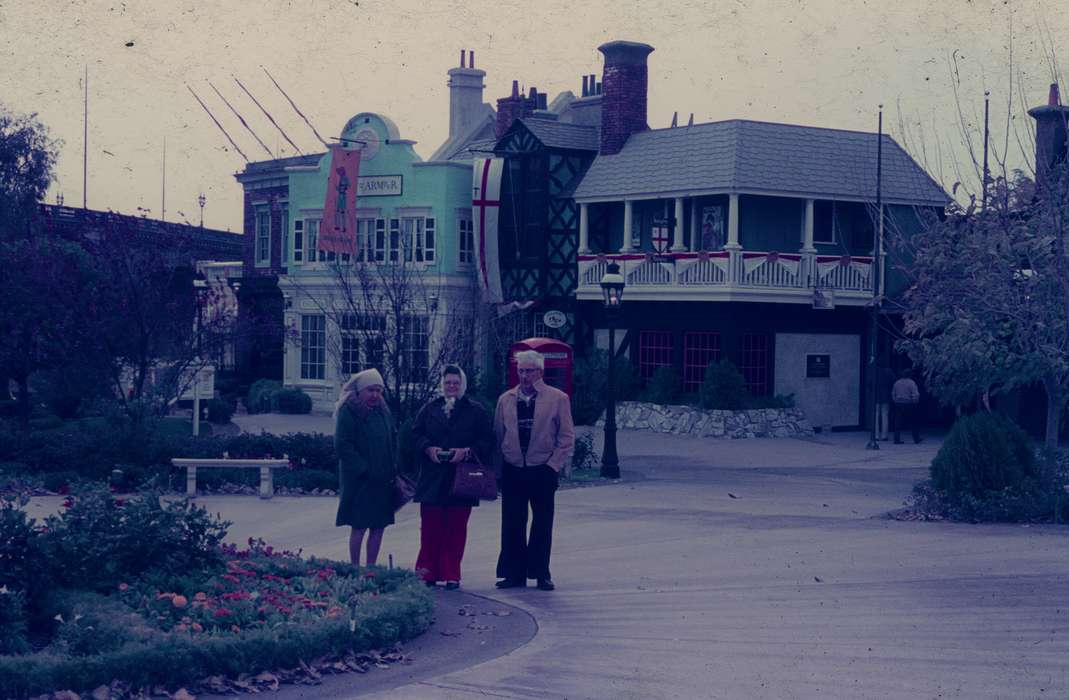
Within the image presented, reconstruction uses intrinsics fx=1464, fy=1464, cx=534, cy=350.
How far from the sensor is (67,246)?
33.7 m

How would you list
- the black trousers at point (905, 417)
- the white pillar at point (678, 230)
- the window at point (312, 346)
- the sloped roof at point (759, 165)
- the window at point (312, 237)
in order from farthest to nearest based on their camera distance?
1. the window at point (312, 237)
2. the window at point (312, 346)
3. the white pillar at point (678, 230)
4. the sloped roof at point (759, 165)
5. the black trousers at point (905, 417)

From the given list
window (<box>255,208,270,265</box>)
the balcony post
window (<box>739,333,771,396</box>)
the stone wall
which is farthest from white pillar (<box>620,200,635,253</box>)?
window (<box>255,208,270,265</box>)

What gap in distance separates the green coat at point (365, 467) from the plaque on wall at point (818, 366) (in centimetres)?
2261

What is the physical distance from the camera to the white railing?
30766 millimetres

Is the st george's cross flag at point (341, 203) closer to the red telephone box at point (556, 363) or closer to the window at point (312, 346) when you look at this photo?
the window at point (312, 346)

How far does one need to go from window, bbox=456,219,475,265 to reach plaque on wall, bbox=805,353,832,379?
9.70 metres

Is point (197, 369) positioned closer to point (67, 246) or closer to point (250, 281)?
point (67, 246)

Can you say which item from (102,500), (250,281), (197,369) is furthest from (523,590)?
(250,281)

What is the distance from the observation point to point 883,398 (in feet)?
100.0

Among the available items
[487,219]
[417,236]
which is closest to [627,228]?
[487,219]

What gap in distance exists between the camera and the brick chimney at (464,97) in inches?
1737

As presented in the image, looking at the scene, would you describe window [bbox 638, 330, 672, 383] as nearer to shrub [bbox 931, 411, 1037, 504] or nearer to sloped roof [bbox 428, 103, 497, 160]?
sloped roof [bbox 428, 103, 497, 160]

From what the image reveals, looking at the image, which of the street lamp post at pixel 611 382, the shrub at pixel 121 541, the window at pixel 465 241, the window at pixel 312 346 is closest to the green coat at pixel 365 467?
the shrub at pixel 121 541

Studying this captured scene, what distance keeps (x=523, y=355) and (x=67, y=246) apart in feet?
81.8
